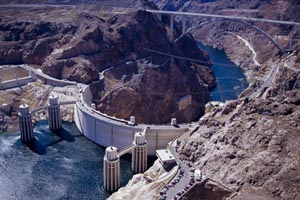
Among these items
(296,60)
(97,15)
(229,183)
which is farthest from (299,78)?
(97,15)

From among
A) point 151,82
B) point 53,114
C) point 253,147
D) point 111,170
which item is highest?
point 253,147

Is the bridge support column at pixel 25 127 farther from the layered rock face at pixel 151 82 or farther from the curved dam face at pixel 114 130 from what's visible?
the layered rock face at pixel 151 82

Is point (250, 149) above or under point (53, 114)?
above

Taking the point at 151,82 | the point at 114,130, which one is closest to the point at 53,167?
the point at 114,130

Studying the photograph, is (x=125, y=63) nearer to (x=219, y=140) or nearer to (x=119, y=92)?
(x=119, y=92)

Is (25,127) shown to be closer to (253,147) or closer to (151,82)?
(151,82)

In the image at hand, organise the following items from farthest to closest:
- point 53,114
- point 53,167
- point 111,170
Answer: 1. point 53,114
2. point 53,167
3. point 111,170
